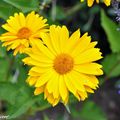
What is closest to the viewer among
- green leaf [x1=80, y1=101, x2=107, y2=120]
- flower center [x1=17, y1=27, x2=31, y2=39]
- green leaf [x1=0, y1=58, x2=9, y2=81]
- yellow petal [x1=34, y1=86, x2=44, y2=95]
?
yellow petal [x1=34, y1=86, x2=44, y2=95]

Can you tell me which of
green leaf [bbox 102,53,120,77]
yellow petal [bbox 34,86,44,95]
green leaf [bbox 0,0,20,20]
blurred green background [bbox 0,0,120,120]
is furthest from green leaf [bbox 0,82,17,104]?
green leaf [bbox 102,53,120,77]

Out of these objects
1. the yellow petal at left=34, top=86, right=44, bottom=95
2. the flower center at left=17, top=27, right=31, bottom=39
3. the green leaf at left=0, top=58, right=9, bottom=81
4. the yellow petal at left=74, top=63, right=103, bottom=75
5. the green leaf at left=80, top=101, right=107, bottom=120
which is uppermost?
the flower center at left=17, top=27, right=31, bottom=39

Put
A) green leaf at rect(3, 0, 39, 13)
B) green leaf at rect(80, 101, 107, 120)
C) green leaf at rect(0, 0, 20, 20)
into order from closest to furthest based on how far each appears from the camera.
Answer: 1. green leaf at rect(3, 0, 39, 13)
2. green leaf at rect(0, 0, 20, 20)
3. green leaf at rect(80, 101, 107, 120)

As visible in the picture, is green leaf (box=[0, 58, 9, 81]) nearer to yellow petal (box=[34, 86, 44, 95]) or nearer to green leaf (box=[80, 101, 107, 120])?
green leaf (box=[80, 101, 107, 120])

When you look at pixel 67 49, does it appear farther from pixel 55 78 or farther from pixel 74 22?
pixel 74 22

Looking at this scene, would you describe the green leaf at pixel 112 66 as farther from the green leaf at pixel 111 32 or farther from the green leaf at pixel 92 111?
the green leaf at pixel 92 111

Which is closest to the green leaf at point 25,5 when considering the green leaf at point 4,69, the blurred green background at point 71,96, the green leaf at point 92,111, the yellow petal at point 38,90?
the blurred green background at point 71,96

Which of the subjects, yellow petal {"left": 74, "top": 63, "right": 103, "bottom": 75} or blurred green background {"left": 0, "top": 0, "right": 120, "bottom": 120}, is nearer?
yellow petal {"left": 74, "top": 63, "right": 103, "bottom": 75}

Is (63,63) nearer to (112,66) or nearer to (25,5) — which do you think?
(25,5)

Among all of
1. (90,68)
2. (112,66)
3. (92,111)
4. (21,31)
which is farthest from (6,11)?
(92,111)
